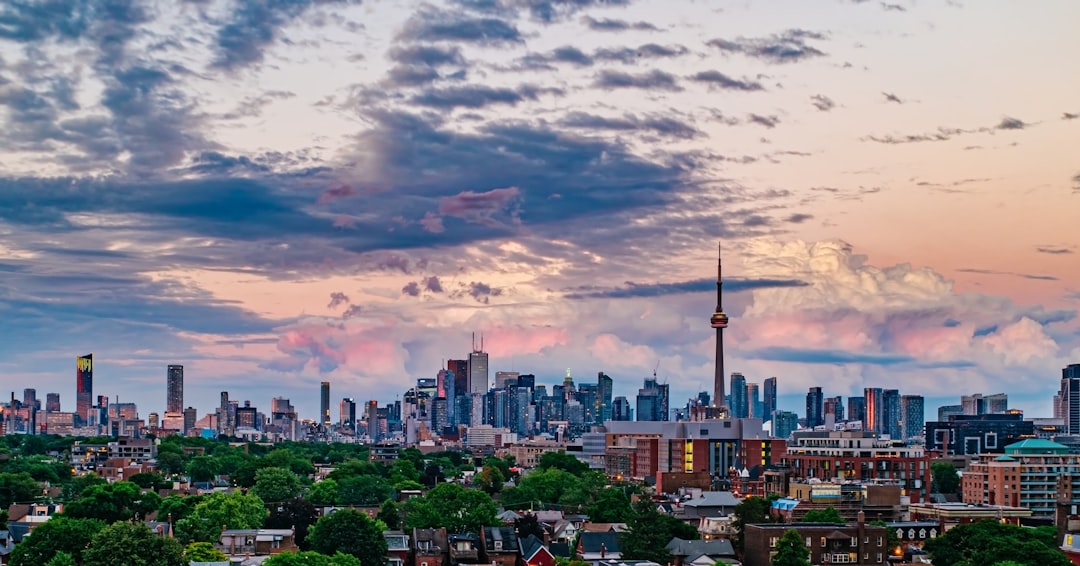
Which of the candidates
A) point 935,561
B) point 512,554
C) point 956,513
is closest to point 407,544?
point 512,554

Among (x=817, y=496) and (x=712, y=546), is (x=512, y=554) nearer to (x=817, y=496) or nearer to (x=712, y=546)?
(x=712, y=546)

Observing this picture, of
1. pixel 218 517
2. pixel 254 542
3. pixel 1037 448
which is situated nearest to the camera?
pixel 254 542

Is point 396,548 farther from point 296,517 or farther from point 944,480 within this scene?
point 944,480

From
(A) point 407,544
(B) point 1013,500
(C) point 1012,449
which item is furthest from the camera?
(C) point 1012,449

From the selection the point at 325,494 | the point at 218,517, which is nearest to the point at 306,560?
the point at 218,517

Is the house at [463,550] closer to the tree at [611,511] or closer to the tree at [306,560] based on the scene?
the tree at [306,560]

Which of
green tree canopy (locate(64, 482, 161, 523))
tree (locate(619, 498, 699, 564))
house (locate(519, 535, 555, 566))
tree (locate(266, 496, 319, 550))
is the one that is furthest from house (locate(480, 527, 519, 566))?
green tree canopy (locate(64, 482, 161, 523))

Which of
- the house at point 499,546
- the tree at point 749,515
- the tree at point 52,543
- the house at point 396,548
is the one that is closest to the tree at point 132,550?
the tree at point 52,543
